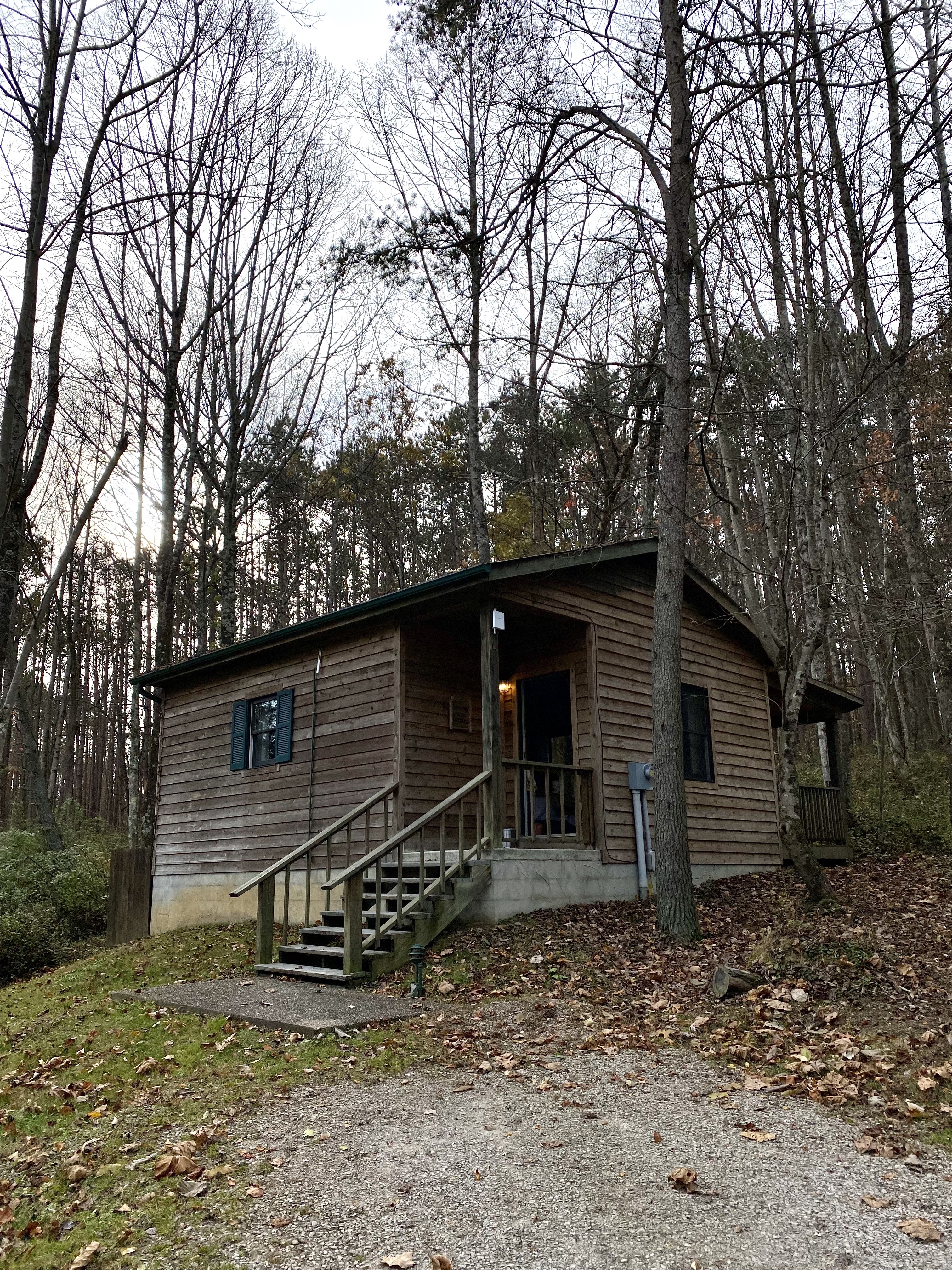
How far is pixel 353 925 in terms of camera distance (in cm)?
785

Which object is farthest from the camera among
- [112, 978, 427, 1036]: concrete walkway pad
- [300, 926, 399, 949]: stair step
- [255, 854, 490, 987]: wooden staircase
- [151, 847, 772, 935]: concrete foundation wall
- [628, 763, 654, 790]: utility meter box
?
[628, 763, 654, 790]: utility meter box

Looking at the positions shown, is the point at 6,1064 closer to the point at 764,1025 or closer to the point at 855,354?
the point at 764,1025

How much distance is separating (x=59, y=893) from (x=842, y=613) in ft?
57.4

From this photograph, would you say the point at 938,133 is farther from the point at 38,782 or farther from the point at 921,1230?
the point at 38,782

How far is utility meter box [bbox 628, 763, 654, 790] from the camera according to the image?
37.1 feet

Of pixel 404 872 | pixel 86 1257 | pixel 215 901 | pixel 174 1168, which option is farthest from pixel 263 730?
pixel 86 1257

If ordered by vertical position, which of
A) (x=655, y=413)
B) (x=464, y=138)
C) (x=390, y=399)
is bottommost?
(x=655, y=413)

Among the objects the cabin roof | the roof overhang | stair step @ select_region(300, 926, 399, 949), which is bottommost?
stair step @ select_region(300, 926, 399, 949)

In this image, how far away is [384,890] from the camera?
9.81 meters

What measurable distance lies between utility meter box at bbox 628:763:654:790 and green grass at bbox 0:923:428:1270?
5.27 meters

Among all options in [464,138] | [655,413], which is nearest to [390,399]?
[464,138]

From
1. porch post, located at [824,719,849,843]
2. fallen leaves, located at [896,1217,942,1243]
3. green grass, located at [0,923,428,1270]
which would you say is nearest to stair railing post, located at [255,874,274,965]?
green grass, located at [0,923,428,1270]

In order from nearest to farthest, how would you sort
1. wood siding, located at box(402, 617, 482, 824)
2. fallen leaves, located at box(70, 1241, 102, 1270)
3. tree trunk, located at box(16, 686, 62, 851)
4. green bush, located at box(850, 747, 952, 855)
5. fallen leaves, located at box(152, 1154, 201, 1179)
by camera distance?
fallen leaves, located at box(70, 1241, 102, 1270) → fallen leaves, located at box(152, 1154, 201, 1179) → wood siding, located at box(402, 617, 482, 824) → green bush, located at box(850, 747, 952, 855) → tree trunk, located at box(16, 686, 62, 851)

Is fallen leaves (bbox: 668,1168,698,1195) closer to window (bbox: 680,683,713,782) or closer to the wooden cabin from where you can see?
the wooden cabin
